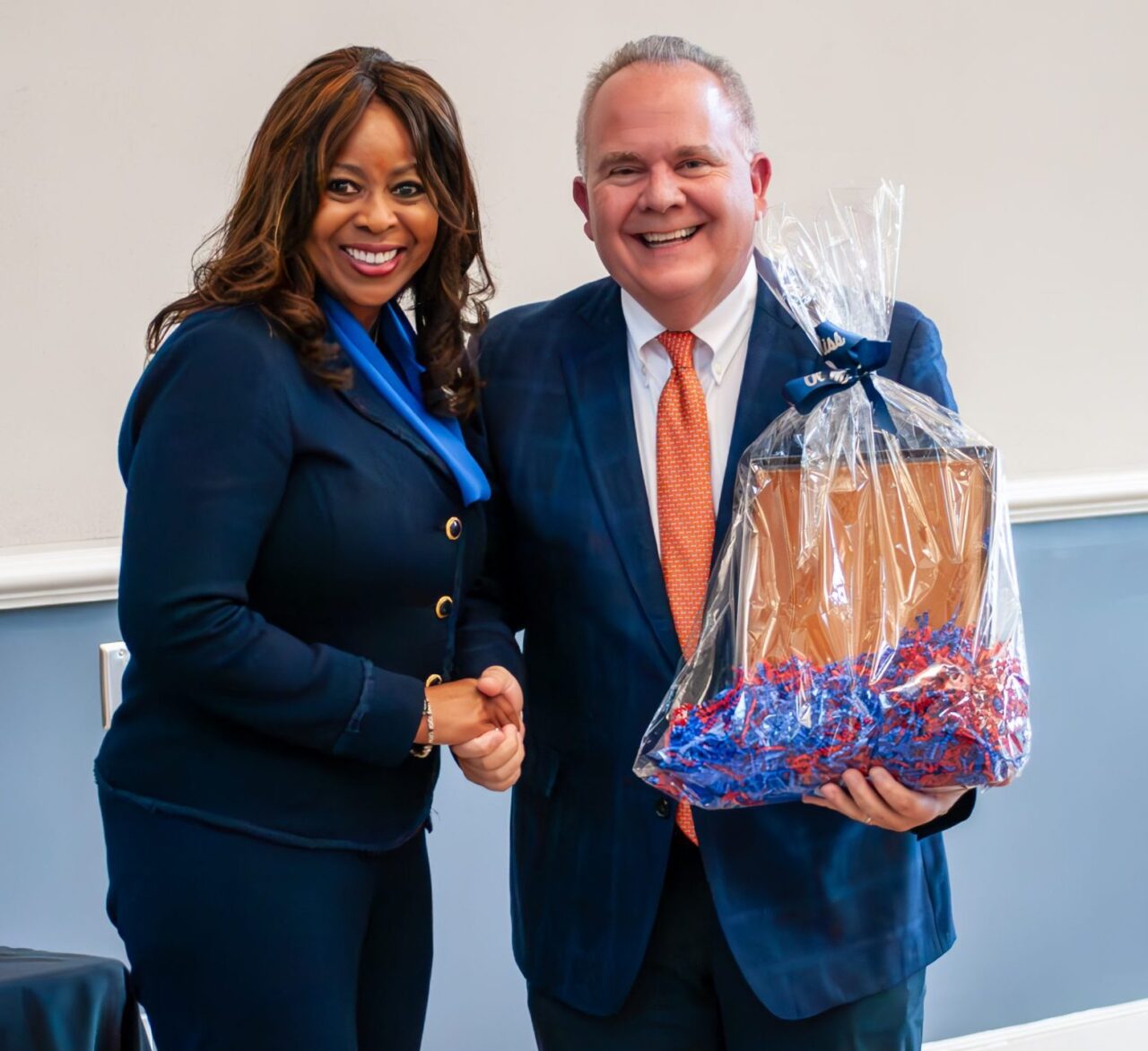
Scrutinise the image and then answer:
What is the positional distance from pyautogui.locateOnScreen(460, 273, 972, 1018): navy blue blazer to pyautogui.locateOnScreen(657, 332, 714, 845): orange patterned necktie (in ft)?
0.06

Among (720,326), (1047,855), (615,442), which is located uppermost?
(720,326)

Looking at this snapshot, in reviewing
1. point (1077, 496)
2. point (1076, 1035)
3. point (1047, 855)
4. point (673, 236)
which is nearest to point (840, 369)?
point (673, 236)

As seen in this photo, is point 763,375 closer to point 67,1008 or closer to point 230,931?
point 230,931

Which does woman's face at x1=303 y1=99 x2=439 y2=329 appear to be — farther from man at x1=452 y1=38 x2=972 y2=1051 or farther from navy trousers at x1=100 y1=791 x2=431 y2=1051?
navy trousers at x1=100 y1=791 x2=431 y2=1051

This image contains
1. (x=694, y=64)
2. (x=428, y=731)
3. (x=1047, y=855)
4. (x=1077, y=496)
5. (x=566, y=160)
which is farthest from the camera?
(x=1047, y=855)

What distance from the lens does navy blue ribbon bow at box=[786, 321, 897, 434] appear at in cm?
127

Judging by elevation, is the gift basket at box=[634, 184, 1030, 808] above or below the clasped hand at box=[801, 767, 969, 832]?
above

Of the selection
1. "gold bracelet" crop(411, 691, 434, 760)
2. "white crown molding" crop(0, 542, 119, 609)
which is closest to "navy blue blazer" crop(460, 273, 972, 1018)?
"gold bracelet" crop(411, 691, 434, 760)

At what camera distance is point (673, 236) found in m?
1.41

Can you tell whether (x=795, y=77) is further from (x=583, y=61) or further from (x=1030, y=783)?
(x=1030, y=783)

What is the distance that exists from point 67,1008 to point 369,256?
0.77 metres

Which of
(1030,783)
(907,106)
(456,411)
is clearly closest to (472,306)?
(456,411)

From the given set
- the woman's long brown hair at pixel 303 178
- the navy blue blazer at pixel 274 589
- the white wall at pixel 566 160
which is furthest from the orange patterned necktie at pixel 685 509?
the white wall at pixel 566 160

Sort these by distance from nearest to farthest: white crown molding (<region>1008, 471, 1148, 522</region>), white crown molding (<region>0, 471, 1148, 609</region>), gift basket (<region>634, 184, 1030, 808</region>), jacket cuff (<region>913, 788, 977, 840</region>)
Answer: gift basket (<region>634, 184, 1030, 808</region>)
jacket cuff (<region>913, 788, 977, 840</region>)
white crown molding (<region>0, 471, 1148, 609</region>)
white crown molding (<region>1008, 471, 1148, 522</region>)
